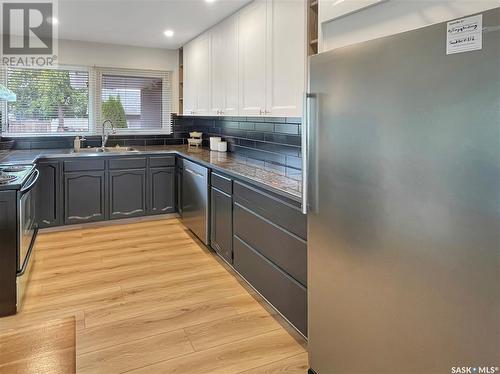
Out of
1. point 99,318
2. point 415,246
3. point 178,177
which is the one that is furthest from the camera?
point 178,177

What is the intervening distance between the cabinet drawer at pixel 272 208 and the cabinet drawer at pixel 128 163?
206 centimetres

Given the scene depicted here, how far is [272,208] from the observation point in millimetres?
2344

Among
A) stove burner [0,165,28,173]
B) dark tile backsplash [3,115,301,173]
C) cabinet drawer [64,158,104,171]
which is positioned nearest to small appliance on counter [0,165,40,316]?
stove burner [0,165,28,173]

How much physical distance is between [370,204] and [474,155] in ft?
1.37

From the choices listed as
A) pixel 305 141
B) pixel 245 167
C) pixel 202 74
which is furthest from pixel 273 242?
pixel 202 74

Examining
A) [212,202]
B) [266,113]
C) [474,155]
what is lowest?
[212,202]

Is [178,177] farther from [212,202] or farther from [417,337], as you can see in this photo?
[417,337]

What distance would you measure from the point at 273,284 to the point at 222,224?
953 millimetres

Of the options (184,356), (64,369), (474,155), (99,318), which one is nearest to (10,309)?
(99,318)

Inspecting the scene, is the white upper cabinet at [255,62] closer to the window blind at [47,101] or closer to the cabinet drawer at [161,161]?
the cabinet drawer at [161,161]

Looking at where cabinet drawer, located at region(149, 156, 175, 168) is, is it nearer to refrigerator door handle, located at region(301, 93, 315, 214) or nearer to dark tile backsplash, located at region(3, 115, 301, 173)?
dark tile backsplash, located at region(3, 115, 301, 173)

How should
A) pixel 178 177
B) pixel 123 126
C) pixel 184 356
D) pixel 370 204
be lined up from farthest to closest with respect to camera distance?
pixel 123 126, pixel 178 177, pixel 184 356, pixel 370 204

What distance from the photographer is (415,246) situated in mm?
1216
